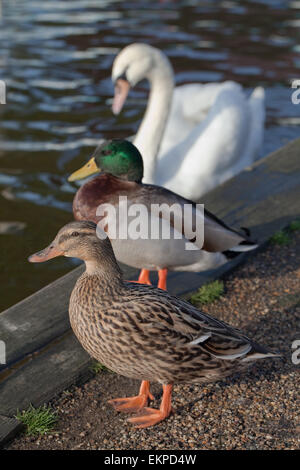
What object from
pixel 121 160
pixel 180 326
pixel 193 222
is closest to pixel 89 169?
pixel 121 160

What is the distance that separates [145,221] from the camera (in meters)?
4.09

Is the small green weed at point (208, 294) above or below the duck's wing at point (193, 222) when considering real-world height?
below

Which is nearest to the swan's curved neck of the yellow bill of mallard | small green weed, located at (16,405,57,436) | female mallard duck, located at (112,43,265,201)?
female mallard duck, located at (112,43,265,201)

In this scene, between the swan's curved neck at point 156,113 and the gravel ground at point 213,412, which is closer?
the gravel ground at point 213,412

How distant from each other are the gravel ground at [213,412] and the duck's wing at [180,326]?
275 millimetres

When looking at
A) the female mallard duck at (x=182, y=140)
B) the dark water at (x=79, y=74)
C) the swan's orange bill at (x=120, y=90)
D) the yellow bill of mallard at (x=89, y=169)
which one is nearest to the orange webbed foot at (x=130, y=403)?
the yellow bill of mallard at (x=89, y=169)

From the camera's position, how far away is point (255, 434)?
3.08m

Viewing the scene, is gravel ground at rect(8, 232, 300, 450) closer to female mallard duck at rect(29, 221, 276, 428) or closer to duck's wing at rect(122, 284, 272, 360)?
female mallard duck at rect(29, 221, 276, 428)

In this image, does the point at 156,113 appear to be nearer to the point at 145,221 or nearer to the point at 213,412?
the point at 145,221

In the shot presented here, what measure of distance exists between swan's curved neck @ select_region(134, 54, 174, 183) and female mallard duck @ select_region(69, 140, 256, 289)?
1892 millimetres

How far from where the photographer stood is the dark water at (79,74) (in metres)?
6.85

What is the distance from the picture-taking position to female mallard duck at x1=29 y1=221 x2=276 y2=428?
121 inches

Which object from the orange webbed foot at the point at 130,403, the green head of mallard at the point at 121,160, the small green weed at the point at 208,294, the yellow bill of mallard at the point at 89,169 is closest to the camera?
the orange webbed foot at the point at 130,403

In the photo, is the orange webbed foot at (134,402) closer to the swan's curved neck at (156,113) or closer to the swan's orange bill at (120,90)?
the swan's curved neck at (156,113)
